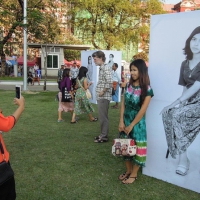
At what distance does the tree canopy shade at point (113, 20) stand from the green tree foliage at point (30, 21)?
7.42m

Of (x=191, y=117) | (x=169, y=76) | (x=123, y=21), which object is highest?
(x=123, y=21)

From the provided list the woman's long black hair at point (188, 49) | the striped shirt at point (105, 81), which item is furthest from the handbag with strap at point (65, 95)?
the woman's long black hair at point (188, 49)

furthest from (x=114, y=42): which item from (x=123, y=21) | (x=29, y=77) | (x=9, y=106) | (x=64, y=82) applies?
(x=64, y=82)

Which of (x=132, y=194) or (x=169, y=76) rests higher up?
(x=169, y=76)

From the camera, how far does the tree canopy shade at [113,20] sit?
2412 centimetres

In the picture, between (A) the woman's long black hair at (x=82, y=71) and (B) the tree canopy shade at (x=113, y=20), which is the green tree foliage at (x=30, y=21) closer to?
(A) the woman's long black hair at (x=82, y=71)

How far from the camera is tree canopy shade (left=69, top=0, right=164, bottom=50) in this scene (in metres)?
24.1

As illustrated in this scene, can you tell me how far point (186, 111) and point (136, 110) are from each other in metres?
0.62

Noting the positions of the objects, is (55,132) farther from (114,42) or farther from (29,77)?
(114,42)

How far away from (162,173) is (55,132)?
321 cm

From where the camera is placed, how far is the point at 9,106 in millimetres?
9773

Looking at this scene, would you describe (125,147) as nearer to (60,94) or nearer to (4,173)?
(4,173)

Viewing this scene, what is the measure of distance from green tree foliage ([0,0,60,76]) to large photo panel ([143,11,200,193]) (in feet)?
32.2

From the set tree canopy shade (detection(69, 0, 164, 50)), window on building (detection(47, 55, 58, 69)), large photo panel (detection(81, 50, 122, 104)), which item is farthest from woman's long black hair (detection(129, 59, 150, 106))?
window on building (detection(47, 55, 58, 69))
